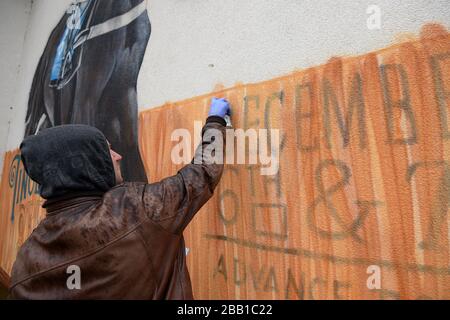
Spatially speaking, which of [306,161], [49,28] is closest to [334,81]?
→ [306,161]

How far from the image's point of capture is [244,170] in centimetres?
199

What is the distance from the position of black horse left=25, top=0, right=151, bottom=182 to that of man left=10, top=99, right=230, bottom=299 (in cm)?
134

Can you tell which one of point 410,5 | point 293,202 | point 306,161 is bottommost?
point 293,202

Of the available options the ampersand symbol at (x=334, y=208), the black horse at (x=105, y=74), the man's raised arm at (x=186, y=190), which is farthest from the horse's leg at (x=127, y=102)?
the ampersand symbol at (x=334, y=208)

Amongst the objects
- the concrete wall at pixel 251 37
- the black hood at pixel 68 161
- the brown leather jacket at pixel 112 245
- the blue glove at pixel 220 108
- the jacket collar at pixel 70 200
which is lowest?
the brown leather jacket at pixel 112 245

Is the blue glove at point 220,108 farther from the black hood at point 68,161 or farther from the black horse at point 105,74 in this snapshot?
the black horse at point 105,74

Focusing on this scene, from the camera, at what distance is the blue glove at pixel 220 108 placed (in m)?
1.95

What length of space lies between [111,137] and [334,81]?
2219mm

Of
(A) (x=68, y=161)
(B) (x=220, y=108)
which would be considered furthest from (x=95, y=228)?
(B) (x=220, y=108)

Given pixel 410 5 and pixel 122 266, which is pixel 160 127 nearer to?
pixel 122 266

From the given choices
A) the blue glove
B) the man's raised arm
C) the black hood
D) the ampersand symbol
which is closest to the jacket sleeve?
the man's raised arm

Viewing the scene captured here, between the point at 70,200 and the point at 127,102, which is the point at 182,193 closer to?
the point at 70,200

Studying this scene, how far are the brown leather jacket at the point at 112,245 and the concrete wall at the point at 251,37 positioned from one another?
0.87 meters

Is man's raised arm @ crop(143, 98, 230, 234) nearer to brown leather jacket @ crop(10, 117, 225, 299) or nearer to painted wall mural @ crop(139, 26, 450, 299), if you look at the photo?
brown leather jacket @ crop(10, 117, 225, 299)
